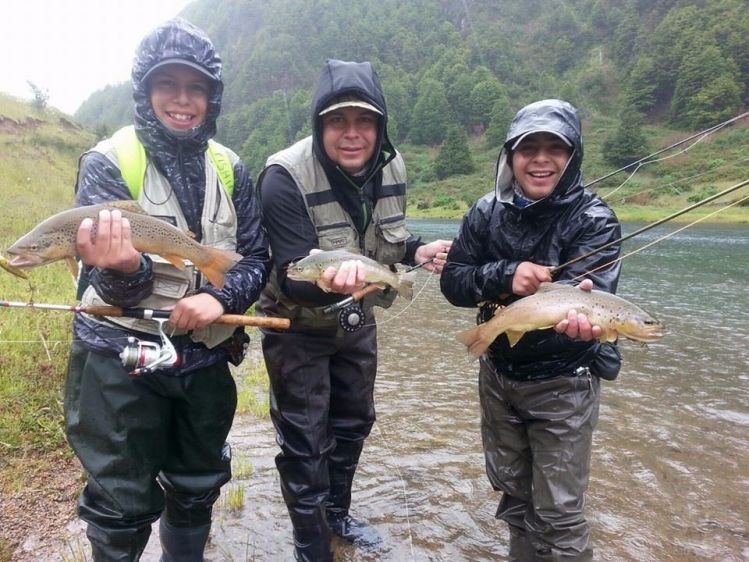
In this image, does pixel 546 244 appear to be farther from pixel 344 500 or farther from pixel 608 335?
pixel 344 500

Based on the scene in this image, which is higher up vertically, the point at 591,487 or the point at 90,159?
the point at 90,159

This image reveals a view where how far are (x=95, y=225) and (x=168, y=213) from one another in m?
0.46

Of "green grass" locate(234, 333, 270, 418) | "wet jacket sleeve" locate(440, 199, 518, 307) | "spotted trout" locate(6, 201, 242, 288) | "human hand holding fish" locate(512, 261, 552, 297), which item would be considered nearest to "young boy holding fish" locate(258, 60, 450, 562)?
"wet jacket sleeve" locate(440, 199, 518, 307)

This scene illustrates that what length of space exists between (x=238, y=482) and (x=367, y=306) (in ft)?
6.88

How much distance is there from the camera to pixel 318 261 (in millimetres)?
3221

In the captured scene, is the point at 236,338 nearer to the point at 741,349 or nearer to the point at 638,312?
the point at 638,312

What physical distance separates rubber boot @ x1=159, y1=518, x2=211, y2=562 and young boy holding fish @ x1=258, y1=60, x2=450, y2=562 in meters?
0.58

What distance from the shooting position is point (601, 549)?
13.4 feet

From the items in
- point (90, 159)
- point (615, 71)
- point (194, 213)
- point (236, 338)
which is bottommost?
point (236, 338)

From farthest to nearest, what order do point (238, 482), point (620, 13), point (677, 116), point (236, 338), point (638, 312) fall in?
1. point (620, 13)
2. point (677, 116)
3. point (238, 482)
4. point (236, 338)
5. point (638, 312)

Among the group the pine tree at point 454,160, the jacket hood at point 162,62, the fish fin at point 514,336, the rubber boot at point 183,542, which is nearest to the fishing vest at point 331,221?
the jacket hood at point 162,62

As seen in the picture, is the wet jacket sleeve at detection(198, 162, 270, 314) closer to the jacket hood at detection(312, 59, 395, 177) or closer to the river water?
the jacket hood at detection(312, 59, 395, 177)

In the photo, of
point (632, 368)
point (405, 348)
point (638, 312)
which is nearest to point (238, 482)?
point (638, 312)

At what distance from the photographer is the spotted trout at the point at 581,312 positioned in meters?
2.90
